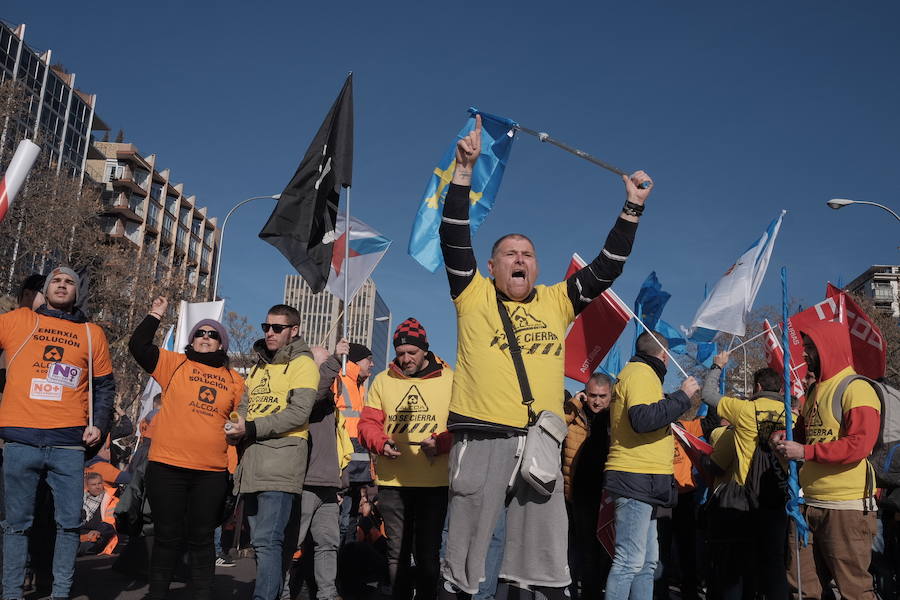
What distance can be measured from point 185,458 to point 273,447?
614mm

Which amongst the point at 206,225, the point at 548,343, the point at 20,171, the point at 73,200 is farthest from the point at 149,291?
the point at 206,225

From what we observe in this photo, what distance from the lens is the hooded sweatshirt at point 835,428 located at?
492cm

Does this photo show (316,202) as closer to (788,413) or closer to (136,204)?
(788,413)

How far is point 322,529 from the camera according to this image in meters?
6.38

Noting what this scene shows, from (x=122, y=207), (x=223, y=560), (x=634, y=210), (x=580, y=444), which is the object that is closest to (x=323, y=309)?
(x=122, y=207)

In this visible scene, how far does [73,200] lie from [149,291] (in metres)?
10.3

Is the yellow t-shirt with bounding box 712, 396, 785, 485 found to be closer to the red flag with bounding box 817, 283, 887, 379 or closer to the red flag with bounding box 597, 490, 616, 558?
the red flag with bounding box 817, 283, 887, 379

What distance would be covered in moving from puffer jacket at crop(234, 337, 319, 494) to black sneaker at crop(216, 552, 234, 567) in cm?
447

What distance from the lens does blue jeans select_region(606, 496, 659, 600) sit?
17.5 ft

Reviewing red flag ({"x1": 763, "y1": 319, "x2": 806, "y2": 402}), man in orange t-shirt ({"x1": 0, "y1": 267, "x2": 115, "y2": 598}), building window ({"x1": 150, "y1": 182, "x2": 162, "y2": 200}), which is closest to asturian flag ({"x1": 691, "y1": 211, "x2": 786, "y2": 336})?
red flag ({"x1": 763, "y1": 319, "x2": 806, "y2": 402})

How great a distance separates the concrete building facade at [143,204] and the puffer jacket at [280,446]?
68157 millimetres

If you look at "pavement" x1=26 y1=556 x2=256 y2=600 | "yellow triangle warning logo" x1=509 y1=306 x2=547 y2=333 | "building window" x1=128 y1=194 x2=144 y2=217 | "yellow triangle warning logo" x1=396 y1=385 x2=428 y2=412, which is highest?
"building window" x1=128 y1=194 x2=144 y2=217

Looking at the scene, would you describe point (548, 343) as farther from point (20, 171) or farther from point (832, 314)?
point (20, 171)

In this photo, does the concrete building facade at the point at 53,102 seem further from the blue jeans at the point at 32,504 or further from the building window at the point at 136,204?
the blue jeans at the point at 32,504
